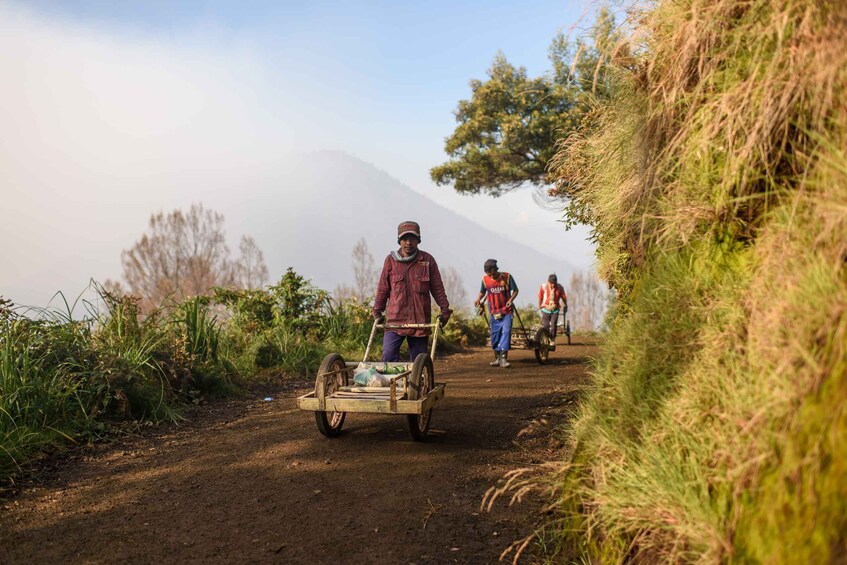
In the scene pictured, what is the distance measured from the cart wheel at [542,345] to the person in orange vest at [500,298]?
0.65 metres

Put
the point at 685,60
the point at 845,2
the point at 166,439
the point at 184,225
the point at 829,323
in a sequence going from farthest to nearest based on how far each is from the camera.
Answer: the point at 184,225 → the point at 166,439 → the point at 685,60 → the point at 845,2 → the point at 829,323

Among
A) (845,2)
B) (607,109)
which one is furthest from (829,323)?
(607,109)

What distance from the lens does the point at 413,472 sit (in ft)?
18.5

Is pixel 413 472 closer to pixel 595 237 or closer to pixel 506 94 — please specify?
pixel 595 237

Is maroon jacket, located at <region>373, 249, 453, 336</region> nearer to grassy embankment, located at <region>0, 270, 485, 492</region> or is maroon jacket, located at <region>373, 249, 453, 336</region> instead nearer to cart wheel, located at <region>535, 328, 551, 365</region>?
grassy embankment, located at <region>0, 270, 485, 492</region>

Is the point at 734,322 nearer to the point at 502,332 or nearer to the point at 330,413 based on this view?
the point at 330,413

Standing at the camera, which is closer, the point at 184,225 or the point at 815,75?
the point at 815,75

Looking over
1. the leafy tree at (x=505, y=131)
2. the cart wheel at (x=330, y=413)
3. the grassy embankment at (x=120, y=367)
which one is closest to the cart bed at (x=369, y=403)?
the cart wheel at (x=330, y=413)

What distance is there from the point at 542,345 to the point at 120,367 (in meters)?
7.77

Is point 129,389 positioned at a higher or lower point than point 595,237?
lower

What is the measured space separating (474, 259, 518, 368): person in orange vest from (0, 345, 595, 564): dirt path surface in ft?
13.8

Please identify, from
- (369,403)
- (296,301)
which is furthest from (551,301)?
(369,403)

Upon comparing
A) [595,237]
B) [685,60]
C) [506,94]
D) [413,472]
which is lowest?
[413,472]

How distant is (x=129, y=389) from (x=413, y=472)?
3821 mm
